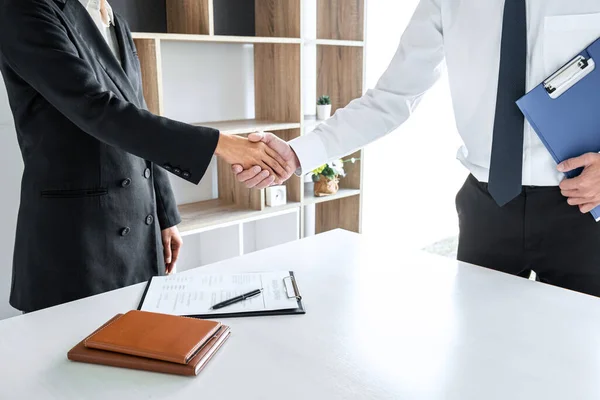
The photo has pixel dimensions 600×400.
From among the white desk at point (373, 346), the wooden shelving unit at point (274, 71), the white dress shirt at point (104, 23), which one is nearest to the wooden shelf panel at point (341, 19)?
the wooden shelving unit at point (274, 71)

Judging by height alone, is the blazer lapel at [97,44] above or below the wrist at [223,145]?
above

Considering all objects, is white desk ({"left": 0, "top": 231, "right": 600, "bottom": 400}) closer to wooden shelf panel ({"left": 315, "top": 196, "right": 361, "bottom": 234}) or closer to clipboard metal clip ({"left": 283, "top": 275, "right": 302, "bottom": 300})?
clipboard metal clip ({"left": 283, "top": 275, "right": 302, "bottom": 300})

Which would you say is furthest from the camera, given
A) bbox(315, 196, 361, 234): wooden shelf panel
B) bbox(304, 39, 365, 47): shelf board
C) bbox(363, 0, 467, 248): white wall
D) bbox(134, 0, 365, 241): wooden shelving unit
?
bbox(363, 0, 467, 248): white wall

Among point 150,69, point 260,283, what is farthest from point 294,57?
point 260,283

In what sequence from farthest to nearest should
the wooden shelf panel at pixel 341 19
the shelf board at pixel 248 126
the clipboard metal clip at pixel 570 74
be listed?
1. the wooden shelf panel at pixel 341 19
2. the shelf board at pixel 248 126
3. the clipboard metal clip at pixel 570 74

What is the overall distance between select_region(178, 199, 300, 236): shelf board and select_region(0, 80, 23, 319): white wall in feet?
2.20

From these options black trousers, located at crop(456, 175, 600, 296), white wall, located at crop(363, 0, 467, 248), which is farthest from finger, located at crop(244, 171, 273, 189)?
white wall, located at crop(363, 0, 467, 248)

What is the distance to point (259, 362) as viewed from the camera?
899mm

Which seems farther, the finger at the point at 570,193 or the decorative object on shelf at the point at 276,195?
the decorative object on shelf at the point at 276,195

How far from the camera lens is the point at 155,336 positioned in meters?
0.92

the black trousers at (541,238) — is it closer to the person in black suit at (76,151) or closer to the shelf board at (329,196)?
the person in black suit at (76,151)

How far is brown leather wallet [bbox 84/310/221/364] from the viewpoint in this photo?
2.87 ft

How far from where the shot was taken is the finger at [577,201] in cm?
129

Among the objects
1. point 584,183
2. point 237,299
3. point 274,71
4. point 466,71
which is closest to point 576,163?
point 584,183
